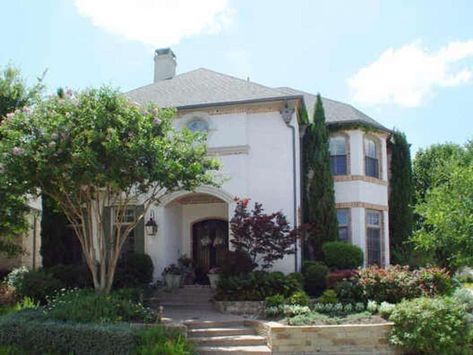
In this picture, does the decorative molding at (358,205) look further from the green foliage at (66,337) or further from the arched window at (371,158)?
the green foliage at (66,337)

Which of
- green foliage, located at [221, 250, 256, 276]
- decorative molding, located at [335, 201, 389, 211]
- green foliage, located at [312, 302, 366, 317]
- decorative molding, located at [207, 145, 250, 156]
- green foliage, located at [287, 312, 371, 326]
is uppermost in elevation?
decorative molding, located at [207, 145, 250, 156]

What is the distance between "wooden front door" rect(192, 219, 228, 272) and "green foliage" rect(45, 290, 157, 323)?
6857mm

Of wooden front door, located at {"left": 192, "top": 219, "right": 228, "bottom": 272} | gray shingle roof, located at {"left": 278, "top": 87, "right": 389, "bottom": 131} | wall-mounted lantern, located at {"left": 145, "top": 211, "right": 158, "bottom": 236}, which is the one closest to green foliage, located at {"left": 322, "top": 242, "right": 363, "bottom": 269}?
wooden front door, located at {"left": 192, "top": 219, "right": 228, "bottom": 272}

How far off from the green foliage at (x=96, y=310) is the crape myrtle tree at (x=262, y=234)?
4.52 m

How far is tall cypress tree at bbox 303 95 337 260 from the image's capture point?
1920cm

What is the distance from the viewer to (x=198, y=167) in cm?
1348

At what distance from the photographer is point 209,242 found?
19.8m

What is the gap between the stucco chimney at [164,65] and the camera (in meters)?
23.9

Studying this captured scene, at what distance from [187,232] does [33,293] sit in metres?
6.30

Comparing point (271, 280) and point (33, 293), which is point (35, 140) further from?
point (271, 280)

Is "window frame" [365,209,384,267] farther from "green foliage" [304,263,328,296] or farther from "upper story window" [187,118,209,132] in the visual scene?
"upper story window" [187,118,209,132]

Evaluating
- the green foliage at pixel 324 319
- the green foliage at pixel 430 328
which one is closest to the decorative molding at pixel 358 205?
the green foliage at pixel 324 319

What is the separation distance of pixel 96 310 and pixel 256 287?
5018mm

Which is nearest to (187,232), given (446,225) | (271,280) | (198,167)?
(271,280)
